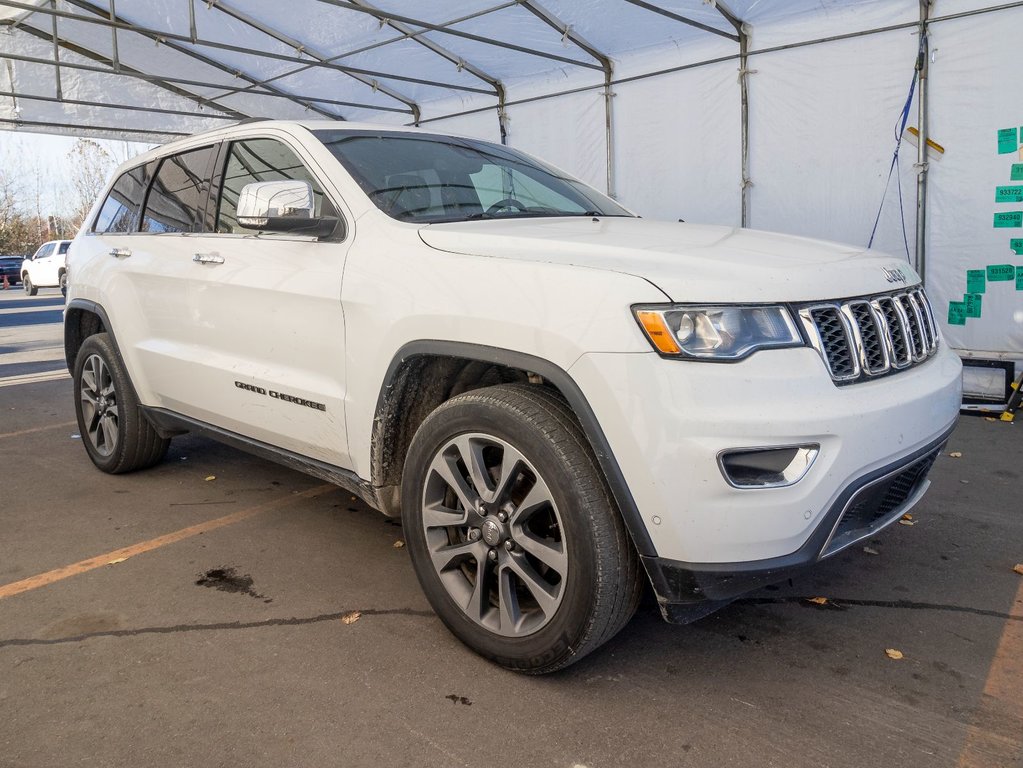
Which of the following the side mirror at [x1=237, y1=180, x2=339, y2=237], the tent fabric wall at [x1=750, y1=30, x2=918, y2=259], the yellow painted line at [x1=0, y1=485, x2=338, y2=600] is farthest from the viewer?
the tent fabric wall at [x1=750, y1=30, x2=918, y2=259]

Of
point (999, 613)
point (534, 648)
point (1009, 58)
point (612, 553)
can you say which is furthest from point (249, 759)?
point (1009, 58)

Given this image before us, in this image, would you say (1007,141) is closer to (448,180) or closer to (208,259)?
(448,180)

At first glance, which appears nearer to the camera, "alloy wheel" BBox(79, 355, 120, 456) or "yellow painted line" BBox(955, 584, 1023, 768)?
"yellow painted line" BBox(955, 584, 1023, 768)

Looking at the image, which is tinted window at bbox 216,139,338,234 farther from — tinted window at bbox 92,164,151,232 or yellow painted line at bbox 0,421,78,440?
yellow painted line at bbox 0,421,78,440

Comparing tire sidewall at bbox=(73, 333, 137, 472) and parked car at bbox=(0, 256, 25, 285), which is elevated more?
parked car at bbox=(0, 256, 25, 285)

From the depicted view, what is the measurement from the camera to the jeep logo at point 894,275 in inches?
107

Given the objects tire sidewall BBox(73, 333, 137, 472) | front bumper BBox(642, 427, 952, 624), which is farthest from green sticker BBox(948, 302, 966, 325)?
tire sidewall BBox(73, 333, 137, 472)

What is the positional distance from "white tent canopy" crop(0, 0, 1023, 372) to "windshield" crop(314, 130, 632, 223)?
4719mm

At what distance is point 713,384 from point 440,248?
107 centimetres

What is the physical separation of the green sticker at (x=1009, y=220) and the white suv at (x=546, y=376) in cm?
486

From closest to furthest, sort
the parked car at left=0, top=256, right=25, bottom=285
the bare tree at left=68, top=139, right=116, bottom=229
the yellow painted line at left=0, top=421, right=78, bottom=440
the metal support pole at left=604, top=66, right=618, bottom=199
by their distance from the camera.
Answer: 1. the yellow painted line at left=0, top=421, right=78, bottom=440
2. the metal support pole at left=604, top=66, right=618, bottom=199
3. the parked car at left=0, top=256, right=25, bottom=285
4. the bare tree at left=68, top=139, right=116, bottom=229

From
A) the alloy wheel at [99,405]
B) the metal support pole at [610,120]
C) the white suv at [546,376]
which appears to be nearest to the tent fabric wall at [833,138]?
the metal support pole at [610,120]

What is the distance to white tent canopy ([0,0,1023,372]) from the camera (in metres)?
7.14

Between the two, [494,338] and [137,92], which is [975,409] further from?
[137,92]
